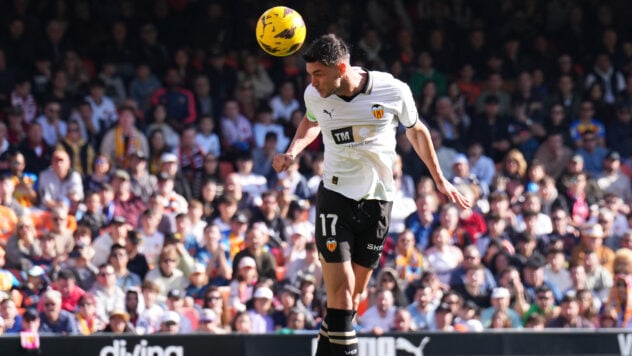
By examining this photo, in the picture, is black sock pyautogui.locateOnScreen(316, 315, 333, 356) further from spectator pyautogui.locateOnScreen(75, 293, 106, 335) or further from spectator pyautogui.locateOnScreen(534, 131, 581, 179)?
Result: spectator pyautogui.locateOnScreen(534, 131, 581, 179)

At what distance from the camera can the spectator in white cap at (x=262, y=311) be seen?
12.9 metres

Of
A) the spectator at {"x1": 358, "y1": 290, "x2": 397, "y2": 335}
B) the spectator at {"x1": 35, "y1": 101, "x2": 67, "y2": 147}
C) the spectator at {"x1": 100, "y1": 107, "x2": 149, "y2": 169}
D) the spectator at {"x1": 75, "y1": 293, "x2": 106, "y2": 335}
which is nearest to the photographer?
the spectator at {"x1": 75, "y1": 293, "x2": 106, "y2": 335}

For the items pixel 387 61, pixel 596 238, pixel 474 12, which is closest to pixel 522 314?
pixel 596 238

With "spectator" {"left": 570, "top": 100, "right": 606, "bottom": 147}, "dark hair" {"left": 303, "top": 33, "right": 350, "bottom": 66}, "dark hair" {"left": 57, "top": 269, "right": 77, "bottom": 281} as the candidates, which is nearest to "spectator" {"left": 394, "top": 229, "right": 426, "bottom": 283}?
"dark hair" {"left": 57, "top": 269, "right": 77, "bottom": 281}

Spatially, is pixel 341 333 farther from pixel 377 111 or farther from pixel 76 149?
pixel 76 149

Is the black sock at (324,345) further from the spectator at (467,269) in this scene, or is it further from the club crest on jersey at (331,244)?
the spectator at (467,269)

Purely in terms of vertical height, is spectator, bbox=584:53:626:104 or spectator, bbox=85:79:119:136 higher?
spectator, bbox=584:53:626:104

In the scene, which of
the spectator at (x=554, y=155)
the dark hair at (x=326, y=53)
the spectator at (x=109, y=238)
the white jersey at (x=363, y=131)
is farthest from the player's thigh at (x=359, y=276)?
the spectator at (x=554, y=155)

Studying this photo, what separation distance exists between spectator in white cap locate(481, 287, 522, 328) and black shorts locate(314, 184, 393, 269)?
487 cm

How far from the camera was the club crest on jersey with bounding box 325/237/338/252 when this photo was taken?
28.4ft

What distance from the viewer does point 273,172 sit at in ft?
51.3

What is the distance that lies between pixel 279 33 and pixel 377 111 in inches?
48.6

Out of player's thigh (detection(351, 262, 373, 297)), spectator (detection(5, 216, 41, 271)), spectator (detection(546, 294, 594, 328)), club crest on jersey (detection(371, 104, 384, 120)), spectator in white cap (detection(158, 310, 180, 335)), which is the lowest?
spectator (detection(546, 294, 594, 328))

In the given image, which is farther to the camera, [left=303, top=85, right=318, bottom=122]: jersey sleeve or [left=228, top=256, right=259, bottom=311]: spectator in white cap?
[left=228, top=256, right=259, bottom=311]: spectator in white cap
